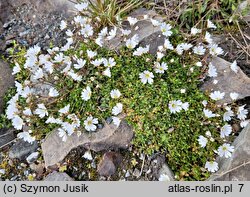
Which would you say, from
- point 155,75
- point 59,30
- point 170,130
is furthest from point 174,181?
point 59,30

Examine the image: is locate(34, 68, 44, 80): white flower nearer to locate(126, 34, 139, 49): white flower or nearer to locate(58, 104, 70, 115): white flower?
locate(58, 104, 70, 115): white flower

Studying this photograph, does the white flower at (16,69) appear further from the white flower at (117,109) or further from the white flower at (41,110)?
the white flower at (117,109)

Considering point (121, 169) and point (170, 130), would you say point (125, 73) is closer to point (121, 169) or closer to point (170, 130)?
point (170, 130)

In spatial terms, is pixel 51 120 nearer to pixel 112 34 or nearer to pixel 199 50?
pixel 112 34

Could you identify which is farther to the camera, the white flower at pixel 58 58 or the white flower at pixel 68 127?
the white flower at pixel 58 58

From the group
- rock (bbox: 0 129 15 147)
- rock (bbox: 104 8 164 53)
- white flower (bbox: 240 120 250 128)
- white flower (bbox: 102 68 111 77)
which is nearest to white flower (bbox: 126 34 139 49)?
rock (bbox: 104 8 164 53)

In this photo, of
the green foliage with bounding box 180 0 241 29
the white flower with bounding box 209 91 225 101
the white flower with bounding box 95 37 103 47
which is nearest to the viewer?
the white flower with bounding box 209 91 225 101

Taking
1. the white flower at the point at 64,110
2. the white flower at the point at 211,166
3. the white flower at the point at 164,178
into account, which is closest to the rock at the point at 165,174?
the white flower at the point at 164,178
